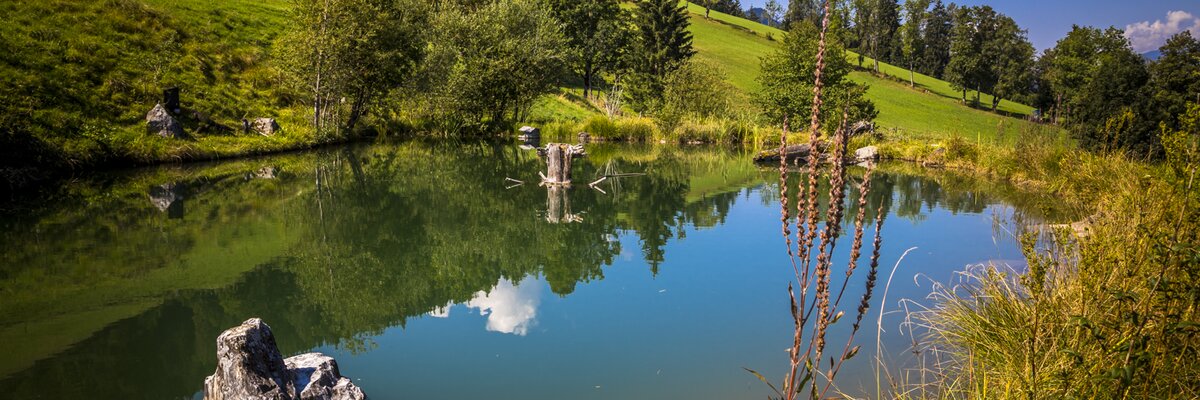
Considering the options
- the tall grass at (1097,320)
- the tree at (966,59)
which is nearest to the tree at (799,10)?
the tree at (966,59)

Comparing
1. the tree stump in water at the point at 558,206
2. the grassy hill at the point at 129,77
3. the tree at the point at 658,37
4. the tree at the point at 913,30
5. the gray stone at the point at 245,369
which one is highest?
the tree at the point at 913,30

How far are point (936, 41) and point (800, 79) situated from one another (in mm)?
73191

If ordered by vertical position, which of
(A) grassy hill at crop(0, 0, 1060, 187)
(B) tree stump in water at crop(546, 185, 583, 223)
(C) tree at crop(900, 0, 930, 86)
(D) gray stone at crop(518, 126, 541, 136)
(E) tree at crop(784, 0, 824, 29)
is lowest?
(B) tree stump in water at crop(546, 185, 583, 223)

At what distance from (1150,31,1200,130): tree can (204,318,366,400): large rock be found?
88.4 feet

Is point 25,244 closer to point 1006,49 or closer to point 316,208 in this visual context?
point 316,208

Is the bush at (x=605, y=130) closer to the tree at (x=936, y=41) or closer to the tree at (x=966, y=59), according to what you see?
the tree at (x=966, y=59)

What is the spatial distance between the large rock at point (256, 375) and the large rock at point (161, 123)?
66.8 feet

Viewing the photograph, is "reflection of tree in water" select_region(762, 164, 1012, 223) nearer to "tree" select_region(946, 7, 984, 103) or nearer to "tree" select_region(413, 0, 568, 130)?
"tree" select_region(413, 0, 568, 130)

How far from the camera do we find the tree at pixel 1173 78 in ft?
74.9

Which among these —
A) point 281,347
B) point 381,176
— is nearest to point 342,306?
point 281,347

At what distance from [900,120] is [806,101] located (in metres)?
18.8

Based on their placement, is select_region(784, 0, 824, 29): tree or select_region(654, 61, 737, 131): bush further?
select_region(784, 0, 824, 29): tree

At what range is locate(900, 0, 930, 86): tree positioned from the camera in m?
83.2

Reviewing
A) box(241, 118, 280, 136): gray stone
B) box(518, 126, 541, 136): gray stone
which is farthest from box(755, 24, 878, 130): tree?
box(241, 118, 280, 136): gray stone
